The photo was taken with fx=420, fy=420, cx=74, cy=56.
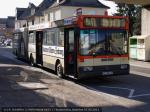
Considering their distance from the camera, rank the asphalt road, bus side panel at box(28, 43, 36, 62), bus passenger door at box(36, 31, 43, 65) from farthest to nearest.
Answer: bus side panel at box(28, 43, 36, 62)
bus passenger door at box(36, 31, 43, 65)
the asphalt road

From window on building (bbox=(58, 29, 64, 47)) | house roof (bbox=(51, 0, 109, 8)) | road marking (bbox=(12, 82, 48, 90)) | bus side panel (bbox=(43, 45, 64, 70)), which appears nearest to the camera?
road marking (bbox=(12, 82, 48, 90))

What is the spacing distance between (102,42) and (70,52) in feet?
5.24

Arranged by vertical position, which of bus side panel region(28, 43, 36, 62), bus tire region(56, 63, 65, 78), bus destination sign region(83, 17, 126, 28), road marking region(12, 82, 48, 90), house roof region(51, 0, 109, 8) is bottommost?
road marking region(12, 82, 48, 90)

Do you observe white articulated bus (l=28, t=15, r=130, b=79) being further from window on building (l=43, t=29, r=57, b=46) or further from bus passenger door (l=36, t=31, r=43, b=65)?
bus passenger door (l=36, t=31, r=43, b=65)

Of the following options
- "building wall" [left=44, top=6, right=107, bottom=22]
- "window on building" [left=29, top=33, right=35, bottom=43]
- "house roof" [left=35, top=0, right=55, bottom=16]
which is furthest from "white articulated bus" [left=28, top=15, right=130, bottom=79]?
"house roof" [left=35, top=0, right=55, bottom=16]

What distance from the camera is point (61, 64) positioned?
59.1 feet

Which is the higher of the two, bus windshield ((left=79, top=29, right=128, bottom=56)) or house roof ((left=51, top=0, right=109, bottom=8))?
house roof ((left=51, top=0, right=109, bottom=8))

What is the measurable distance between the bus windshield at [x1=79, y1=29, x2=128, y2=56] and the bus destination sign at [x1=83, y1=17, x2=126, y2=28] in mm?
235

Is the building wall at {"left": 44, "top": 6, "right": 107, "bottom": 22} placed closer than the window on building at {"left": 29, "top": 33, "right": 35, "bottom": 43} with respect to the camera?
No

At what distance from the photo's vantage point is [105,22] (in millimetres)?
16375

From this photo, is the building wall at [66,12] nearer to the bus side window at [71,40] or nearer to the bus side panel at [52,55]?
the bus side panel at [52,55]

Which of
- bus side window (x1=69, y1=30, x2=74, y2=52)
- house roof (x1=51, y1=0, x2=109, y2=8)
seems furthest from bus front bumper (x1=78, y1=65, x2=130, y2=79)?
house roof (x1=51, y1=0, x2=109, y2=8)

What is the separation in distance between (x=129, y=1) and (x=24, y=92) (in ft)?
83.7

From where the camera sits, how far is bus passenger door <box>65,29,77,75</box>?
1628 cm
